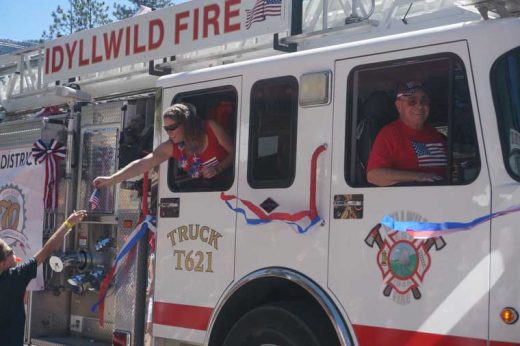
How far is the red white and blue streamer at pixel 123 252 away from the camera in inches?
211

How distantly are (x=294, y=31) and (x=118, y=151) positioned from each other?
1.85 meters

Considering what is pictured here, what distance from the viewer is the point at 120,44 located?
629 centimetres

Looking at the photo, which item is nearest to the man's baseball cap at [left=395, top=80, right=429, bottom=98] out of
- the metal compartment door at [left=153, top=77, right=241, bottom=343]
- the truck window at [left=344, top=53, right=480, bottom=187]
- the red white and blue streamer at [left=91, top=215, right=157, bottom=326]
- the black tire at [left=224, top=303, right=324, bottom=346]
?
the truck window at [left=344, top=53, right=480, bottom=187]

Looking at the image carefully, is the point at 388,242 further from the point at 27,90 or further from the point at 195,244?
the point at 27,90

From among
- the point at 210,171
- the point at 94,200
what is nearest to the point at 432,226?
the point at 210,171

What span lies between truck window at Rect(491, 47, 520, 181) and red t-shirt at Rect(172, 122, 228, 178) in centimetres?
186

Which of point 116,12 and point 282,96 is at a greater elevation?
point 116,12

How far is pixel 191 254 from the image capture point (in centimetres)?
488

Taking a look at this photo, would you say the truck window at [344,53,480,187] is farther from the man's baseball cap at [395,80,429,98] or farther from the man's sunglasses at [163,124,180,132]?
the man's sunglasses at [163,124,180,132]

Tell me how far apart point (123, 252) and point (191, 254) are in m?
0.89

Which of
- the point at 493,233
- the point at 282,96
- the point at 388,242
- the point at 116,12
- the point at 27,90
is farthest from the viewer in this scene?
the point at 116,12

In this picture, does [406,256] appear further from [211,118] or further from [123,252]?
[123,252]

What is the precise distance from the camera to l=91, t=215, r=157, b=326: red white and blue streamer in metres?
5.36

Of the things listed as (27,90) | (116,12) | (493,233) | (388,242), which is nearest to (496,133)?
(493,233)
